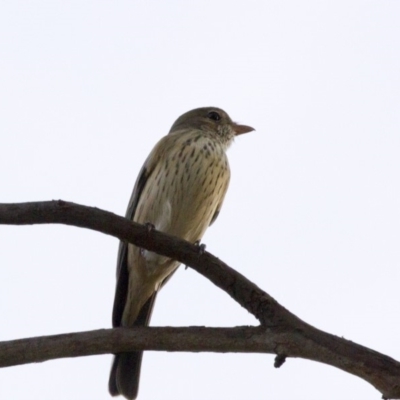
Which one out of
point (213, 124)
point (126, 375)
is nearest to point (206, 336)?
point (126, 375)

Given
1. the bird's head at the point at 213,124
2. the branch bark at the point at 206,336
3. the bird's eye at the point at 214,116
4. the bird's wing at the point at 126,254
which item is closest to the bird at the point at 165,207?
the bird's wing at the point at 126,254

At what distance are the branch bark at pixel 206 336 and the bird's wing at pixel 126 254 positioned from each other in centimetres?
202

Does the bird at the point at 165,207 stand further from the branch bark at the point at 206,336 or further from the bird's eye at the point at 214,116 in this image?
the branch bark at the point at 206,336

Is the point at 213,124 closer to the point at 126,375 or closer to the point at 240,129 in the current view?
the point at 240,129

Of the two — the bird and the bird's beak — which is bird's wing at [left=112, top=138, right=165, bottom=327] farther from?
the bird's beak

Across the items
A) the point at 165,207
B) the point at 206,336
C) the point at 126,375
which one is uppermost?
the point at 165,207

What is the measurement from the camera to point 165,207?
7.25m

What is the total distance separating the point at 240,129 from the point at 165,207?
2329mm

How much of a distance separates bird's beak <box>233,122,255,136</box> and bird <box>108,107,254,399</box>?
1451 millimetres

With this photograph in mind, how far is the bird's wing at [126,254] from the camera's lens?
286 inches

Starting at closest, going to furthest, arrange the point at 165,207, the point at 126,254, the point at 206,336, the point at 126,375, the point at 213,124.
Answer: the point at 206,336, the point at 126,375, the point at 165,207, the point at 126,254, the point at 213,124

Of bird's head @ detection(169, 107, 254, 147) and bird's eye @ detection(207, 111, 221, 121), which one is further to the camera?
bird's eye @ detection(207, 111, 221, 121)

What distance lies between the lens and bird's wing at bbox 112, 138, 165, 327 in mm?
7273

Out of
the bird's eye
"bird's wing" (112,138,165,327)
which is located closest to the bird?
"bird's wing" (112,138,165,327)
